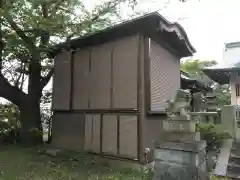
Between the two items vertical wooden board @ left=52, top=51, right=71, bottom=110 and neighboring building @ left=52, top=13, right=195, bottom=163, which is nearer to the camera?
Answer: neighboring building @ left=52, top=13, right=195, bottom=163

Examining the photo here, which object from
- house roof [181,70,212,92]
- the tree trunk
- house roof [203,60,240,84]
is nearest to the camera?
the tree trunk

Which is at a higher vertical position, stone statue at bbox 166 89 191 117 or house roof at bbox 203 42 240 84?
house roof at bbox 203 42 240 84

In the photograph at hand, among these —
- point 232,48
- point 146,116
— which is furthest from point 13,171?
point 232,48

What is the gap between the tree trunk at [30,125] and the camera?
947 cm

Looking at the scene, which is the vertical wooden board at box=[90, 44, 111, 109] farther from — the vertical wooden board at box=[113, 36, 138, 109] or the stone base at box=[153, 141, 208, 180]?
the stone base at box=[153, 141, 208, 180]

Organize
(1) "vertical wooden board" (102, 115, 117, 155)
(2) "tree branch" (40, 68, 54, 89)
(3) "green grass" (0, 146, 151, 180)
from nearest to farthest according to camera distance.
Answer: (3) "green grass" (0, 146, 151, 180) < (1) "vertical wooden board" (102, 115, 117, 155) < (2) "tree branch" (40, 68, 54, 89)

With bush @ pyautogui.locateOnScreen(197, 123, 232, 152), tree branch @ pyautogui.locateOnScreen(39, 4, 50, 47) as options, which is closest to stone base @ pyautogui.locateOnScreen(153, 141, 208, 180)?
bush @ pyautogui.locateOnScreen(197, 123, 232, 152)

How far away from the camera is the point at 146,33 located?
7109mm

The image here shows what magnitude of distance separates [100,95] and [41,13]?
3.17 meters

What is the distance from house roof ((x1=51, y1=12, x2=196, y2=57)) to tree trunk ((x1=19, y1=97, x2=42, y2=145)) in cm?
261

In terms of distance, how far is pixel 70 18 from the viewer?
7.36 metres

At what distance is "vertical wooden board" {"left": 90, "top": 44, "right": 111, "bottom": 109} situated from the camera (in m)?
7.55

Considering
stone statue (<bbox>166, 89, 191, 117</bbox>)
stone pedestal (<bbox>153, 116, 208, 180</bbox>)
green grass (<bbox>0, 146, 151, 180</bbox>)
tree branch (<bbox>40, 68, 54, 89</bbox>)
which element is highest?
tree branch (<bbox>40, 68, 54, 89</bbox>)

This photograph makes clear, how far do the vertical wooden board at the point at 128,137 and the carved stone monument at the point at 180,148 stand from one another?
1792 millimetres
